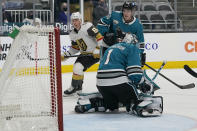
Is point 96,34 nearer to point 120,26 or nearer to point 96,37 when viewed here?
point 96,37

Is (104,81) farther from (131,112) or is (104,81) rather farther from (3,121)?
(3,121)

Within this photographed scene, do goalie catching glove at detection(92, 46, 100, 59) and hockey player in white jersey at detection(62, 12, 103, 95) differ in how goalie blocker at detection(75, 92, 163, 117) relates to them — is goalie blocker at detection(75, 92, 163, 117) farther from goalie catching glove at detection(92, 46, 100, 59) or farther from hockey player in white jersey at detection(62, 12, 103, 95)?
goalie catching glove at detection(92, 46, 100, 59)

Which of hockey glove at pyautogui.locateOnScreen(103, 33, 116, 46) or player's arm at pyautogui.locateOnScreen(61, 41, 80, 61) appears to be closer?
hockey glove at pyautogui.locateOnScreen(103, 33, 116, 46)

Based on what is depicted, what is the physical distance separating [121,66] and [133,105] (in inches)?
13.3

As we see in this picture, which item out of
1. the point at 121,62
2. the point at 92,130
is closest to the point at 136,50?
the point at 121,62

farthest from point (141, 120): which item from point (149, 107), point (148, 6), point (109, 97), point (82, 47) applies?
point (148, 6)

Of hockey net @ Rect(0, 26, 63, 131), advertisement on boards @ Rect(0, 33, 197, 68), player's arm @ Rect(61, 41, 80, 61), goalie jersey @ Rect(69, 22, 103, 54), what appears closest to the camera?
hockey net @ Rect(0, 26, 63, 131)

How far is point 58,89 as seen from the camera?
3258mm

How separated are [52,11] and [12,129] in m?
6.14

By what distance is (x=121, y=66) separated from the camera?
433 centimetres

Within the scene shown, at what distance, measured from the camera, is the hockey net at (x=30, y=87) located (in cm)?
332

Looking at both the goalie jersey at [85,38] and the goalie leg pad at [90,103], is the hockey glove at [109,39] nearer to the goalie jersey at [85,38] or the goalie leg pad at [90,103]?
the goalie jersey at [85,38]

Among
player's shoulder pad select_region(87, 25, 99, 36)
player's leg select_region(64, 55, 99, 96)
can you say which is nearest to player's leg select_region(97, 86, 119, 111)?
player's leg select_region(64, 55, 99, 96)

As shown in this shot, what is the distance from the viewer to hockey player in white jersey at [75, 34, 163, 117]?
4.25 metres
